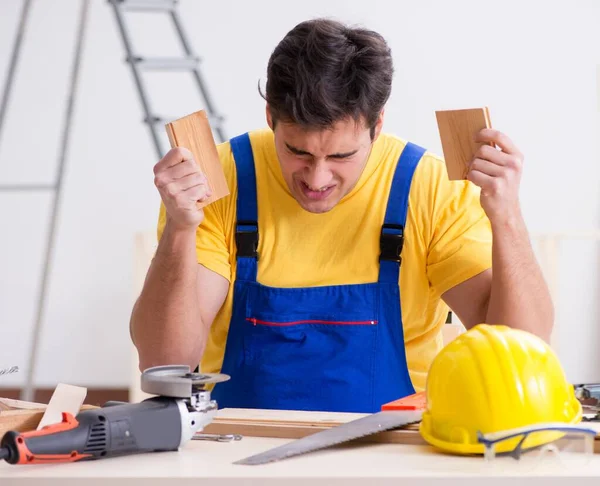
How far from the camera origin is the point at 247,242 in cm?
200

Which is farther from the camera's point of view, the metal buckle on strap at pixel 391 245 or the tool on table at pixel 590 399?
the metal buckle on strap at pixel 391 245

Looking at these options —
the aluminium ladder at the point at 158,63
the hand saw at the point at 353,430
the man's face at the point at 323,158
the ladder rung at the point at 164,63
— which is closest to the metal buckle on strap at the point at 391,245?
the man's face at the point at 323,158

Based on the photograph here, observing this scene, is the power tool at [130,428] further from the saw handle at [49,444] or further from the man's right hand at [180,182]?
the man's right hand at [180,182]

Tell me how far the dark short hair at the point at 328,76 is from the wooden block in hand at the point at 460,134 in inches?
6.3

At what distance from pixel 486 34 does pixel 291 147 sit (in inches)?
106

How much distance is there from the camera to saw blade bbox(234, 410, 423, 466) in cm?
119

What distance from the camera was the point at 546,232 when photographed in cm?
387

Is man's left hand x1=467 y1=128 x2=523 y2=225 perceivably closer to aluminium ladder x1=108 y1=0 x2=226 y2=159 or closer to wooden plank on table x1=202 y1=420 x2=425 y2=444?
wooden plank on table x1=202 y1=420 x2=425 y2=444

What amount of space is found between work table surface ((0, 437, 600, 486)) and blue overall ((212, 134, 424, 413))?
63cm

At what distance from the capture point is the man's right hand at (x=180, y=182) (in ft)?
5.78

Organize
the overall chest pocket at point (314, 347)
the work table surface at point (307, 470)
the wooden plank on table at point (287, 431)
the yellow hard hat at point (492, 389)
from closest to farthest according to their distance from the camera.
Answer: the work table surface at point (307, 470)
the yellow hard hat at point (492, 389)
the wooden plank on table at point (287, 431)
the overall chest pocket at point (314, 347)

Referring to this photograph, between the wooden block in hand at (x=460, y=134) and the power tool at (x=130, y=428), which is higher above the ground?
the wooden block in hand at (x=460, y=134)

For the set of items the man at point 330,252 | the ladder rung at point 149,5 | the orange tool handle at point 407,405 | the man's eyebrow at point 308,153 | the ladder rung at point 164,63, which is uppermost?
the ladder rung at point 149,5

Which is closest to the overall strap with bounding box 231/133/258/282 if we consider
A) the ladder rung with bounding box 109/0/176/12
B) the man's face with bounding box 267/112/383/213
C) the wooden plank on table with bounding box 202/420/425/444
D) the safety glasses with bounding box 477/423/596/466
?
the man's face with bounding box 267/112/383/213
